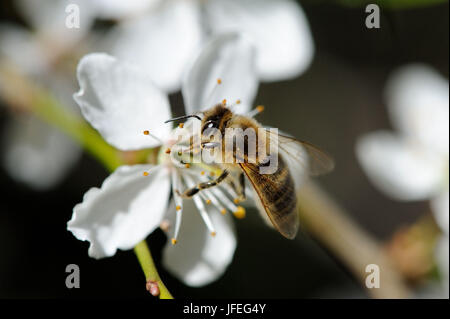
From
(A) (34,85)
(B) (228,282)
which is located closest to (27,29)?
(A) (34,85)

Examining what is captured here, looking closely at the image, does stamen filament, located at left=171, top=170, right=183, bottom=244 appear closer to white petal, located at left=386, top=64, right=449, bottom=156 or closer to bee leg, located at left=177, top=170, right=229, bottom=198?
bee leg, located at left=177, top=170, right=229, bottom=198

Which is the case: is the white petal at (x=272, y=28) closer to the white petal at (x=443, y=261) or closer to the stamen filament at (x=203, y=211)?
the stamen filament at (x=203, y=211)

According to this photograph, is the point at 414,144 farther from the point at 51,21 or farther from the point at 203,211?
the point at 51,21

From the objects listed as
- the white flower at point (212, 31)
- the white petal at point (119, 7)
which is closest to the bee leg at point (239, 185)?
the white flower at point (212, 31)

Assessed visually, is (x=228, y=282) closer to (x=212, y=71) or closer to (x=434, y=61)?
(x=212, y=71)

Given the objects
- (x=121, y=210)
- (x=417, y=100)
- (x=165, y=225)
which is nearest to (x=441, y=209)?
(x=417, y=100)

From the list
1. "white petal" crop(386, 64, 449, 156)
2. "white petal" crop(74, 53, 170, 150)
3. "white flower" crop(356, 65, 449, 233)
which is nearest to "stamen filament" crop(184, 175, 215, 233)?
"white petal" crop(74, 53, 170, 150)
